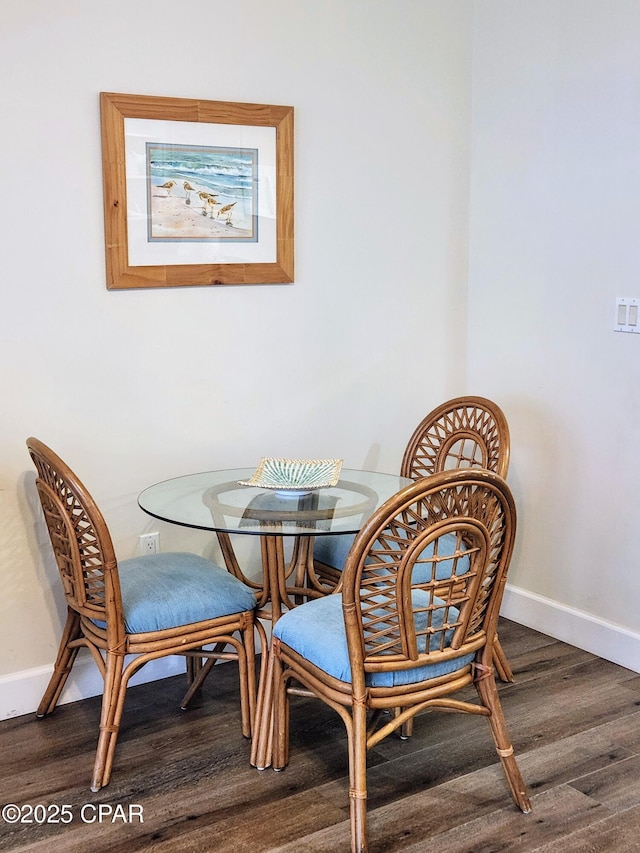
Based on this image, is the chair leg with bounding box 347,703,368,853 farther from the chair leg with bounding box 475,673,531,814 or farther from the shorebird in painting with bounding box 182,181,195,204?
the shorebird in painting with bounding box 182,181,195,204

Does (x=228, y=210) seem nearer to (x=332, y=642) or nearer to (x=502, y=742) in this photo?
(x=332, y=642)

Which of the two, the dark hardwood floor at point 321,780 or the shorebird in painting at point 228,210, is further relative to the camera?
the shorebird in painting at point 228,210

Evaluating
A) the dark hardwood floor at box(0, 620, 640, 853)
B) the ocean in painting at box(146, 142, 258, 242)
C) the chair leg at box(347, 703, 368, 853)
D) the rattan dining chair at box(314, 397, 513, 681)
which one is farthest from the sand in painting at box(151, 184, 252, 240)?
the chair leg at box(347, 703, 368, 853)

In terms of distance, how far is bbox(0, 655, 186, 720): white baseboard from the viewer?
9.31 feet

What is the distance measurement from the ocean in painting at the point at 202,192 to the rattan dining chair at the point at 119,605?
0.86 meters

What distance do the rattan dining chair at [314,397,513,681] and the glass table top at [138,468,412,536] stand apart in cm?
27

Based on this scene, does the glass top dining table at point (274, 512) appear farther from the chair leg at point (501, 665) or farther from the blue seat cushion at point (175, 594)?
the chair leg at point (501, 665)

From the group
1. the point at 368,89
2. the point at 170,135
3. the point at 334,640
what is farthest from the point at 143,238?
the point at 334,640

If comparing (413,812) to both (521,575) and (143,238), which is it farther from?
(143,238)

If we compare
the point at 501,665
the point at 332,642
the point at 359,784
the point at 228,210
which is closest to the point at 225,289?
the point at 228,210

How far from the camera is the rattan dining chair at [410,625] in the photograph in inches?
81.0

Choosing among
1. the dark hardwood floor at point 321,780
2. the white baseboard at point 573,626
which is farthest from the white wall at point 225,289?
the white baseboard at point 573,626

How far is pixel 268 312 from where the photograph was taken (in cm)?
319

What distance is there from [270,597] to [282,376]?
0.87 m
